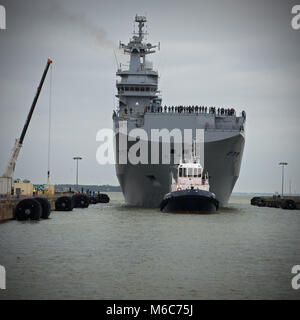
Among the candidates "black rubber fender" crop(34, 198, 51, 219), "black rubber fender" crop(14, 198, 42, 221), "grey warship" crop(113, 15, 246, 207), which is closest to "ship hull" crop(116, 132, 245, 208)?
"grey warship" crop(113, 15, 246, 207)

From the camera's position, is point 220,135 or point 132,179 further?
point 132,179

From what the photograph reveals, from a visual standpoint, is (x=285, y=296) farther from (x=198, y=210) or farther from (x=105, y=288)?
(x=198, y=210)

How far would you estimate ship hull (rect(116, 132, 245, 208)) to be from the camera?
54.6m

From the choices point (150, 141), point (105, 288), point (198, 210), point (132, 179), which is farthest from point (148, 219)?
point (105, 288)

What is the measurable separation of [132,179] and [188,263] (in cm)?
3642

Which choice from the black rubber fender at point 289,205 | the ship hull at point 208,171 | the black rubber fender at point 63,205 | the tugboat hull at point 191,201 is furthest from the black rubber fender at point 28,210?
the black rubber fender at point 289,205

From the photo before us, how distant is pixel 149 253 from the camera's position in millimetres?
26688

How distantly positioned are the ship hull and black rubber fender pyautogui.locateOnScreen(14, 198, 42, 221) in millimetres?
13779

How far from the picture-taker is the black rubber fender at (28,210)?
1718 inches

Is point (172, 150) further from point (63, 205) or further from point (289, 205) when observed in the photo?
point (289, 205)

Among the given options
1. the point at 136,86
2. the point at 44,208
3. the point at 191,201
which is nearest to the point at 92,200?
the point at 136,86

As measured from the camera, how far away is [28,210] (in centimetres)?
4400

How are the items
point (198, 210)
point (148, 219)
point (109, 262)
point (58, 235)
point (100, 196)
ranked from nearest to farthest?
point (109, 262), point (58, 235), point (148, 219), point (198, 210), point (100, 196)

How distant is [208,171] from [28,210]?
1912 centimetres
